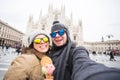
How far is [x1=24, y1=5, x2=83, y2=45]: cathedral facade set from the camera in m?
44.2

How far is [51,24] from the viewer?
44312mm

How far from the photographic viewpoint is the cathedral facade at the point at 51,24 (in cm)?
4417

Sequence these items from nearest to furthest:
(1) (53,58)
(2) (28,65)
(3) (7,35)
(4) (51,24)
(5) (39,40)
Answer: (2) (28,65) → (1) (53,58) → (5) (39,40) → (4) (51,24) → (3) (7,35)

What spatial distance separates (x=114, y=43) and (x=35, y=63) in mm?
73570

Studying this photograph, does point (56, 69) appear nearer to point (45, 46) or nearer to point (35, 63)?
point (35, 63)

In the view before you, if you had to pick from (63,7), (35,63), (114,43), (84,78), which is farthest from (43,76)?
(114,43)

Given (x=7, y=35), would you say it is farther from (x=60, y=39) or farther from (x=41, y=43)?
(x=60, y=39)

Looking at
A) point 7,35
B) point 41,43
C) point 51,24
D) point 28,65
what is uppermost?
point 51,24

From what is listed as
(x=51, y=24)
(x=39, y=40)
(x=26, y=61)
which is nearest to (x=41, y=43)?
(x=39, y=40)

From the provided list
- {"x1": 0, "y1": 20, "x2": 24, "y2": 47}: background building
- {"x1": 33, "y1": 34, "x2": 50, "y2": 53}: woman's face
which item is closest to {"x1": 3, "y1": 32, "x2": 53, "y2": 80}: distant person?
{"x1": 33, "y1": 34, "x2": 50, "y2": 53}: woman's face

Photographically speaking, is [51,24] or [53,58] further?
[51,24]

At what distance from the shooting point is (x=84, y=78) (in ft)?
1.96

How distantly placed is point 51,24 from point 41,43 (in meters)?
43.2

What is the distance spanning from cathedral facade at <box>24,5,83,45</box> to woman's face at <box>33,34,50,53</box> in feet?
139
